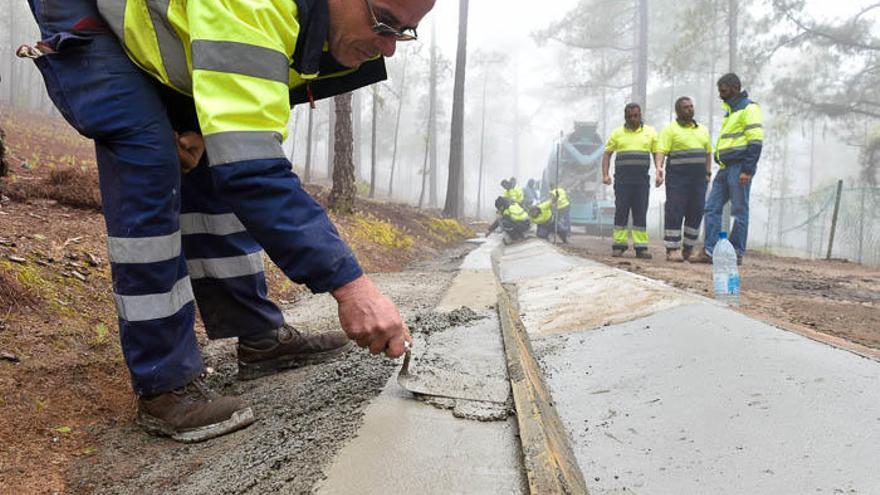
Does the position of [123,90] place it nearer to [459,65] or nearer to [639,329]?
[639,329]

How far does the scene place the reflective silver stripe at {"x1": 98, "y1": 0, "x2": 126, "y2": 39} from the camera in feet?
5.12

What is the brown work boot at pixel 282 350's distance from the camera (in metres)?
2.30

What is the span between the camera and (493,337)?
8.23ft

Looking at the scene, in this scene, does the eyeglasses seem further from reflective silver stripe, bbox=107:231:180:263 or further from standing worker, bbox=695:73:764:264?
standing worker, bbox=695:73:764:264

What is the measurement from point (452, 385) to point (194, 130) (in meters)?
1.26

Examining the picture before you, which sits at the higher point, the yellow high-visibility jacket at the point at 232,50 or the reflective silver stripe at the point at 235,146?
the yellow high-visibility jacket at the point at 232,50

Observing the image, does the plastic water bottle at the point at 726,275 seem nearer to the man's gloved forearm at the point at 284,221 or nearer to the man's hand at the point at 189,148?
the man's gloved forearm at the point at 284,221

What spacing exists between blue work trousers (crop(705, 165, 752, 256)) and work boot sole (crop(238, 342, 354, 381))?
5.58m

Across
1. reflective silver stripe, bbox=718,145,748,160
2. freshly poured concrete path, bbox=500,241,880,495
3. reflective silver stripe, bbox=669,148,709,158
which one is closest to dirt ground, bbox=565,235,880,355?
freshly poured concrete path, bbox=500,241,880,495

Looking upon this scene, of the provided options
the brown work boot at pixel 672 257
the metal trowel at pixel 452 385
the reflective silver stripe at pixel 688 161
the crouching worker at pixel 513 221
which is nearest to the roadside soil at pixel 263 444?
the metal trowel at pixel 452 385

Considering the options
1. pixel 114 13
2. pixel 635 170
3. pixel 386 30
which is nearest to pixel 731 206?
pixel 635 170

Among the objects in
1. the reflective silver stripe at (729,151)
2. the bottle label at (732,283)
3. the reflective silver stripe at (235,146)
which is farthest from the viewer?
the reflective silver stripe at (729,151)

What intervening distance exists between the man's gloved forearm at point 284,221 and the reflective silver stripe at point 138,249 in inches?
18.3

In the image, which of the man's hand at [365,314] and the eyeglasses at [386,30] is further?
the eyeglasses at [386,30]
